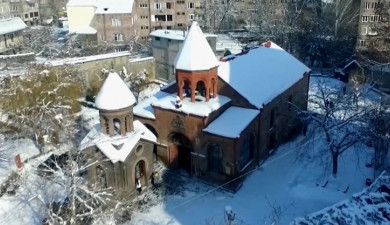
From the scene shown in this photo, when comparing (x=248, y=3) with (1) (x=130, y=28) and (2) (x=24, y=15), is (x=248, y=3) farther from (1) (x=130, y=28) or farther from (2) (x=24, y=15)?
(2) (x=24, y=15)

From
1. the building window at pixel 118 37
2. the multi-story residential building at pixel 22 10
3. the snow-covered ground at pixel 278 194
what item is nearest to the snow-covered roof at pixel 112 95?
the snow-covered ground at pixel 278 194

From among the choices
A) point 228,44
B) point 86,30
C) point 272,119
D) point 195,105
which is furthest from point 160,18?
point 195,105

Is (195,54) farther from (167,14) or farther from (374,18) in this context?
(167,14)

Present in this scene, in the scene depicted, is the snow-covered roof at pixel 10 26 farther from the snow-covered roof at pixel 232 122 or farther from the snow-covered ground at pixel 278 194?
the snow-covered ground at pixel 278 194

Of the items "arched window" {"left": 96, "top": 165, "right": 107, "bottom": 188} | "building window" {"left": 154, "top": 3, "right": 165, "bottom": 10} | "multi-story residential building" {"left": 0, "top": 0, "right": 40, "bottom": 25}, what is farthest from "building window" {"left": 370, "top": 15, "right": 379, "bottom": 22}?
"multi-story residential building" {"left": 0, "top": 0, "right": 40, "bottom": 25}

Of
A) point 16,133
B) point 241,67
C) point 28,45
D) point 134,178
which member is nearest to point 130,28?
point 28,45
